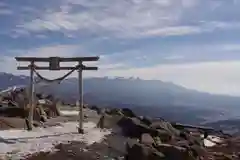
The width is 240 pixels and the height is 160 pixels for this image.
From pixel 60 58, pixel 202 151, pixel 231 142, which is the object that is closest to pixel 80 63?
pixel 60 58

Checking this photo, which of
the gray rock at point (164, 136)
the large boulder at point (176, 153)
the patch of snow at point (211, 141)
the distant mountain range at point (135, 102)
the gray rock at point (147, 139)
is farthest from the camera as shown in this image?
the distant mountain range at point (135, 102)

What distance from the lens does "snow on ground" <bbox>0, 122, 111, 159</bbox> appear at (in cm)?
1287

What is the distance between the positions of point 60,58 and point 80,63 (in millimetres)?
751

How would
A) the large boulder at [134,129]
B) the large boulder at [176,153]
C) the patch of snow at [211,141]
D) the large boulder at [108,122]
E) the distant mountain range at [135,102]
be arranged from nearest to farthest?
the large boulder at [176,153]
the large boulder at [134,129]
the large boulder at [108,122]
the patch of snow at [211,141]
the distant mountain range at [135,102]

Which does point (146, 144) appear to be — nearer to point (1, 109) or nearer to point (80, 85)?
point (80, 85)

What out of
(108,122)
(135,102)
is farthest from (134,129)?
(135,102)

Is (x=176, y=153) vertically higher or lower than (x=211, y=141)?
higher

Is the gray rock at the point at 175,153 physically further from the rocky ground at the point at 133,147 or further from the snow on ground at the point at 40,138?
the snow on ground at the point at 40,138

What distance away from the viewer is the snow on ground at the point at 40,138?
42.2 ft

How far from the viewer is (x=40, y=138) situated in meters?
14.5

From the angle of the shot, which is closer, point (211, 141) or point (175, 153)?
point (175, 153)

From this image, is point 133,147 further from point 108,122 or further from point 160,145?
point 108,122

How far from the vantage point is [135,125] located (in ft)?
55.4

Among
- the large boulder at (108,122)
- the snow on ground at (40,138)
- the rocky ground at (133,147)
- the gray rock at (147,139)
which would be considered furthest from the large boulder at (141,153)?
the large boulder at (108,122)
